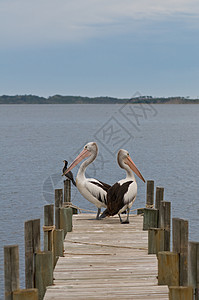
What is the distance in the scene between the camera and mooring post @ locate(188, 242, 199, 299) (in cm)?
598

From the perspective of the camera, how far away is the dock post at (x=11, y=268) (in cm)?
584

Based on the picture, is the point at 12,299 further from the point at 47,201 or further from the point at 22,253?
the point at 47,201

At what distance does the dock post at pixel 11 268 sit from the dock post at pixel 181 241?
2036mm

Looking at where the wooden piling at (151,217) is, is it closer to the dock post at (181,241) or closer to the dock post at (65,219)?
the dock post at (65,219)

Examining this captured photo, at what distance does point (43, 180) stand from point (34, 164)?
7.87 m

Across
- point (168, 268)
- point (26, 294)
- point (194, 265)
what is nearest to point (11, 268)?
point (26, 294)

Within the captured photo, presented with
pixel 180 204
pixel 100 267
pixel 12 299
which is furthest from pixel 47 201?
pixel 12 299

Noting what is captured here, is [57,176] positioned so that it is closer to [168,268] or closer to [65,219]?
[65,219]

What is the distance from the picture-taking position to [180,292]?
585 cm

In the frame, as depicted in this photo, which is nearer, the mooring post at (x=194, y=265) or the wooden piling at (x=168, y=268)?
the mooring post at (x=194, y=265)

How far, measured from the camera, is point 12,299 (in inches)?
233

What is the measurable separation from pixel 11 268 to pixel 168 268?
2178 millimetres

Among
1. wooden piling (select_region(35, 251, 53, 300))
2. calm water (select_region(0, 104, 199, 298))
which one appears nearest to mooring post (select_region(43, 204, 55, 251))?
wooden piling (select_region(35, 251, 53, 300))

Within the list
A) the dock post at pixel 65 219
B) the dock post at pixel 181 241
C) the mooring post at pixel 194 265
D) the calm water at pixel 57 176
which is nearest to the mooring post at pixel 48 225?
the dock post at pixel 65 219
